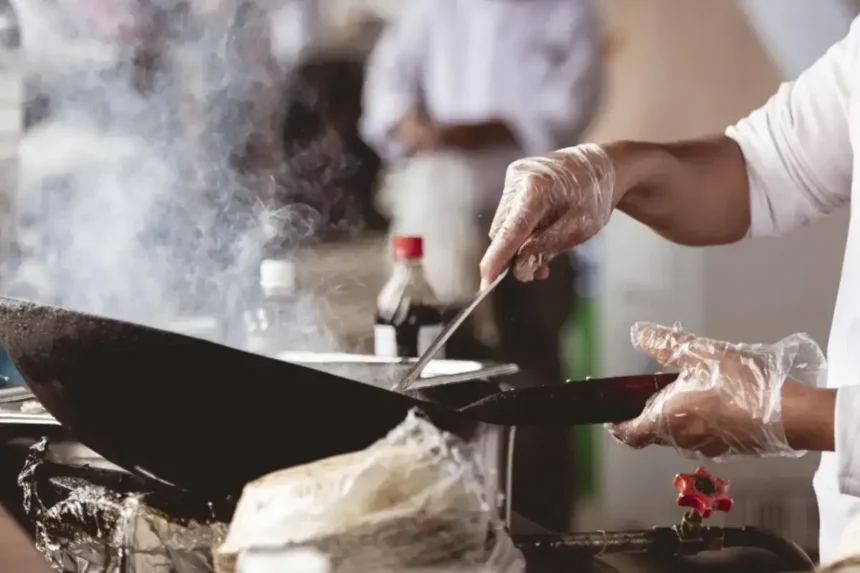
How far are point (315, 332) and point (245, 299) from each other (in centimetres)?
10

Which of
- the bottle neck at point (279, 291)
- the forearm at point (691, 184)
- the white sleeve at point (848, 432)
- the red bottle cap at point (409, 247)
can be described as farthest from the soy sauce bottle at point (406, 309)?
the white sleeve at point (848, 432)

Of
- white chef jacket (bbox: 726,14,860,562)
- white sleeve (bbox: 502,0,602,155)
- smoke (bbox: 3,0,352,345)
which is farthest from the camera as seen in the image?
smoke (bbox: 3,0,352,345)

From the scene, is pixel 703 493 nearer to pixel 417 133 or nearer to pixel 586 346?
pixel 586 346

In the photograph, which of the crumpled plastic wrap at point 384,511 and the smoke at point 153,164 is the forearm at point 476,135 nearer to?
the smoke at point 153,164

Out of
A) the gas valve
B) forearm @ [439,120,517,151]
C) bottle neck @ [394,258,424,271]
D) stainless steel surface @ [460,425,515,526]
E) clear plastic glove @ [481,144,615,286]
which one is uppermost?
forearm @ [439,120,517,151]

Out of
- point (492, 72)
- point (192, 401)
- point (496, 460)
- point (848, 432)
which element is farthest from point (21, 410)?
point (848, 432)

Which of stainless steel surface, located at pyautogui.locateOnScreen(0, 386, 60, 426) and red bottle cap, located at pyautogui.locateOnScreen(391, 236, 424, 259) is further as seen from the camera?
red bottle cap, located at pyautogui.locateOnScreen(391, 236, 424, 259)

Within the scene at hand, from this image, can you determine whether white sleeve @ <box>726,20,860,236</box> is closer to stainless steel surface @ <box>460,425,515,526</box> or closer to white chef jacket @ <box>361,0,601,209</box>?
white chef jacket @ <box>361,0,601,209</box>

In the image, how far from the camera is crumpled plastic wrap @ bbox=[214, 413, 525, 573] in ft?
1.58

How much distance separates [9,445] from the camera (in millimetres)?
764

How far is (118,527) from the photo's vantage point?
583mm

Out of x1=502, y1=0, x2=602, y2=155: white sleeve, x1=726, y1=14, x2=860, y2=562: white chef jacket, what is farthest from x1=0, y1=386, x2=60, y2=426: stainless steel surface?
x1=726, y1=14, x2=860, y2=562: white chef jacket

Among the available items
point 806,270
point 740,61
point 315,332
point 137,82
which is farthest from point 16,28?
point 806,270

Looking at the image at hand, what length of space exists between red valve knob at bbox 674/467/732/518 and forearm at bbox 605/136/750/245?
24cm
